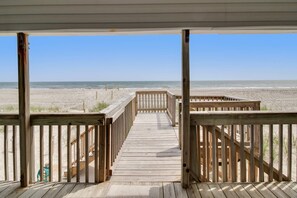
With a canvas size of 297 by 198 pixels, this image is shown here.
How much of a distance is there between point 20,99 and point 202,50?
35.8 meters

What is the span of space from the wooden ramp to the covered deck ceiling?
6.26ft

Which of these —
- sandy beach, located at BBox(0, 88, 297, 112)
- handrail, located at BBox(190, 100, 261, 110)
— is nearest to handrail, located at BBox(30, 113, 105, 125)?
handrail, located at BBox(190, 100, 261, 110)

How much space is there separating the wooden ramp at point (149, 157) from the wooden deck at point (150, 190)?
26 cm

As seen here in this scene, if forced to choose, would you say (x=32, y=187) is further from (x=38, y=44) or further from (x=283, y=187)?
(x=38, y=44)

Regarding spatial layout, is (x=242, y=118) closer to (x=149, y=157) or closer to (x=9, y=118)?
(x=149, y=157)

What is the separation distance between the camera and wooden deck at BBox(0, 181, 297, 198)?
108 inches

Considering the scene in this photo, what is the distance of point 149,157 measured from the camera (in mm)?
4129

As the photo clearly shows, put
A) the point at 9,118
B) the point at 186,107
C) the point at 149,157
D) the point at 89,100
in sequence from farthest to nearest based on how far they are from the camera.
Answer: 1. the point at 89,100
2. the point at 149,157
3. the point at 9,118
4. the point at 186,107

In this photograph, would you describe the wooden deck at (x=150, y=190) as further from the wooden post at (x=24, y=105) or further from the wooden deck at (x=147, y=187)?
the wooden post at (x=24, y=105)

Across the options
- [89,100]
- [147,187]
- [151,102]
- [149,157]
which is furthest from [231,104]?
[89,100]

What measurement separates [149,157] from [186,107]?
5.17 ft

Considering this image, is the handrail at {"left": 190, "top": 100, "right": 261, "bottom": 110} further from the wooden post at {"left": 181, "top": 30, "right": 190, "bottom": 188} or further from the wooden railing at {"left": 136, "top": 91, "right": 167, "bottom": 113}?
the wooden railing at {"left": 136, "top": 91, "right": 167, "bottom": 113}

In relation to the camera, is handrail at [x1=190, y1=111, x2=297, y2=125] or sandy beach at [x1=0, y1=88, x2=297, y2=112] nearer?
handrail at [x1=190, y1=111, x2=297, y2=125]

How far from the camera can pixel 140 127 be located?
6590mm
